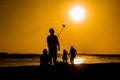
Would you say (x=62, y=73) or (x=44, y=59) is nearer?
(x=62, y=73)

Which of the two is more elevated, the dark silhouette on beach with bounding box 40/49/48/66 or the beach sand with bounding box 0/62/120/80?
the dark silhouette on beach with bounding box 40/49/48/66

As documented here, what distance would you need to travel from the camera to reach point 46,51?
16.7 meters

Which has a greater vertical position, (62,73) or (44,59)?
(44,59)

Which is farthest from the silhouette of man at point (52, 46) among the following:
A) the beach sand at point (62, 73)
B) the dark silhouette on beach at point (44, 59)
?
the beach sand at point (62, 73)

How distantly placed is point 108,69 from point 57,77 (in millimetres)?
2777

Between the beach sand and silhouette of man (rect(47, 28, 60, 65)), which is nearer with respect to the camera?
the beach sand

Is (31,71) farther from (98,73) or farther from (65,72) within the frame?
(98,73)

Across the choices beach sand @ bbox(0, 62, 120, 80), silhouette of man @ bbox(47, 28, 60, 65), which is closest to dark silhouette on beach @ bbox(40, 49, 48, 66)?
silhouette of man @ bbox(47, 28, 60, 65)

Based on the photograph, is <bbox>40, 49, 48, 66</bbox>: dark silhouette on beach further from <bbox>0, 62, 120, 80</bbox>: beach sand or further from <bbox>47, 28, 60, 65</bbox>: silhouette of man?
<bbox>0, 62, 120, 80</bbox>: beach sand

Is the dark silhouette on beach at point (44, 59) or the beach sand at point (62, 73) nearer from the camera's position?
the beach sand at point (62, 73)

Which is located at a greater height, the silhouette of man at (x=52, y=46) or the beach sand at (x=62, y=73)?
the silhouette of man at (x=52, y=46)

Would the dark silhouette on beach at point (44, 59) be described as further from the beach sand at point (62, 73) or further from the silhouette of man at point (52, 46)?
the beach sand at point (62, 73)

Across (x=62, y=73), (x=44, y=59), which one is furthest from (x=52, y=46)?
(x=62, y=73)

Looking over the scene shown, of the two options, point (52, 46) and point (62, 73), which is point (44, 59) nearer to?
point (52, 46)
